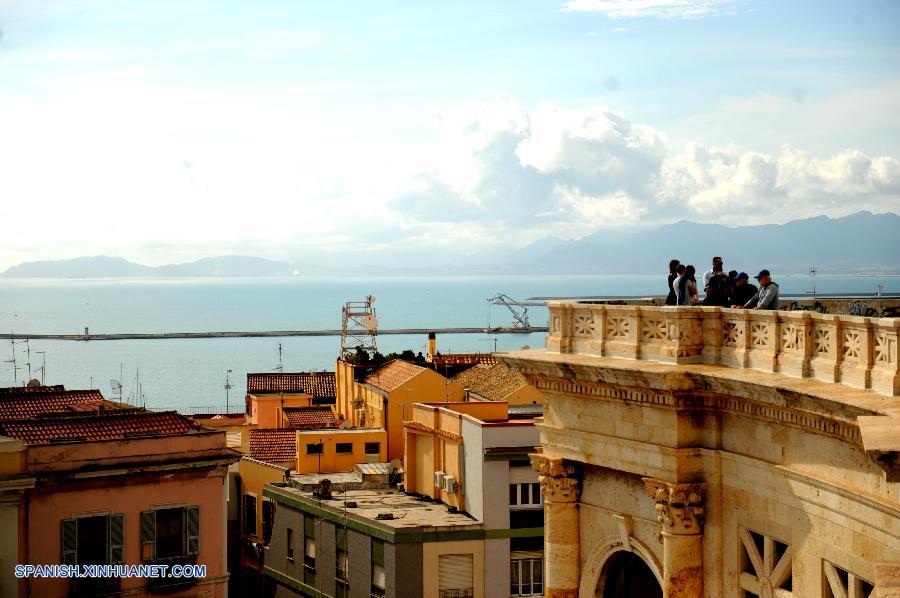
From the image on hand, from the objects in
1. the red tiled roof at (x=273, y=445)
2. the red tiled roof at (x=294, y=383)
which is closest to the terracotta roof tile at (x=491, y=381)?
the red tiled roof at (x=273, y=445)

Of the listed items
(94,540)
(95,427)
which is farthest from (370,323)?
(94,540)

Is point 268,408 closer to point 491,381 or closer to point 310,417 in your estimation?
point 310,417

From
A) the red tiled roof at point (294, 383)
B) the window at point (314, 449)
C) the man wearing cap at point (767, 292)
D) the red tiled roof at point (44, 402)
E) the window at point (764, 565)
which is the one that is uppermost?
the man wearing cap at point (767, 292)

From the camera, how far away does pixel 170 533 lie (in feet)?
81.2

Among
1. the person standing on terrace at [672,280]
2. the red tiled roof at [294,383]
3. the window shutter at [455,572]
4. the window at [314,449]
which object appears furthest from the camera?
the red tiled roof at [294,383]

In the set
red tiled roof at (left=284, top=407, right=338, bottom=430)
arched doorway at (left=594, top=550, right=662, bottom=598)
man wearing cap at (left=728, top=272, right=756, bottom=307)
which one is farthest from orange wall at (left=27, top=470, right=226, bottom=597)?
red tiled roof at (left=284, top=407, right=338, bottom=430)

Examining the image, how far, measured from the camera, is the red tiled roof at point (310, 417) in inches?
1968

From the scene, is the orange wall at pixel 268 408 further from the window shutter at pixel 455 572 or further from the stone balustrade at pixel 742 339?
the stone balustrade at pixel 742 339

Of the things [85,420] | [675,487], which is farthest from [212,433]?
[675,487]

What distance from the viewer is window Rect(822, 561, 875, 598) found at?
1229cm

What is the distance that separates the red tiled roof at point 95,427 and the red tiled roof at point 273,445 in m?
17.8

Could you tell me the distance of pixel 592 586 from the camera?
17109mm

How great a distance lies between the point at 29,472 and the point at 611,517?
10.9 meters

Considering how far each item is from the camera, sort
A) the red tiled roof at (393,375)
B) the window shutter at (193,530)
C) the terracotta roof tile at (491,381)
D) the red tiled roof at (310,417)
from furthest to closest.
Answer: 1. the red tiled roof at (310,417)
2. the red tiled roof at (393,375)
3. the terracotta roof tile at (491,381)
4. the window shutter at (193,530)
